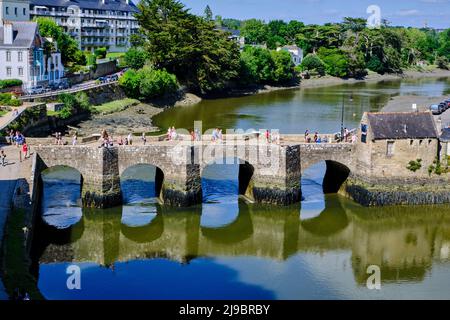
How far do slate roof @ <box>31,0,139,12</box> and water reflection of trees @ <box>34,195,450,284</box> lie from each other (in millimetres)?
97376

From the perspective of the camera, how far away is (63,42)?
107125 mm

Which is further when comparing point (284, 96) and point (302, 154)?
point (284, 96)

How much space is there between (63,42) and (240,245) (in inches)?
2937

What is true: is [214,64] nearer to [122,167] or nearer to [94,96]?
[94,96]

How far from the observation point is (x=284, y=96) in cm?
12212

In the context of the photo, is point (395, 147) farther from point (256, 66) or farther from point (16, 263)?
point (256, 66)

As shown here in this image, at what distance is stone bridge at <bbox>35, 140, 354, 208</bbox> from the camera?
152ft

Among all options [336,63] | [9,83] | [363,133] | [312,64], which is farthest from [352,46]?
[363,133]

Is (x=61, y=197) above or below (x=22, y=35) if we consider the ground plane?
below

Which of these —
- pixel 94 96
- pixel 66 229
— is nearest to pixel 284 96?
pixel 94 96

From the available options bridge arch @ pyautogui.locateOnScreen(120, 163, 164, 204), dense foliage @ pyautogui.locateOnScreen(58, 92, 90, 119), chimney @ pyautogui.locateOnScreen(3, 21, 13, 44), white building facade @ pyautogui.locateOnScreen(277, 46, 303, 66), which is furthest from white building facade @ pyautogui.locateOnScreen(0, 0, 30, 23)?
white building facade @ pyautogui.locateOnScreen(277, 46, 303, 66)

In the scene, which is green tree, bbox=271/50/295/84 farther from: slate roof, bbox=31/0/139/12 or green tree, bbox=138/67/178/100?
slate roof, bbox=31/0/139/12

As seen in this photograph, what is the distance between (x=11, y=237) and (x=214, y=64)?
82199 millimetres

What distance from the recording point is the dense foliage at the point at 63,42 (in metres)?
104
